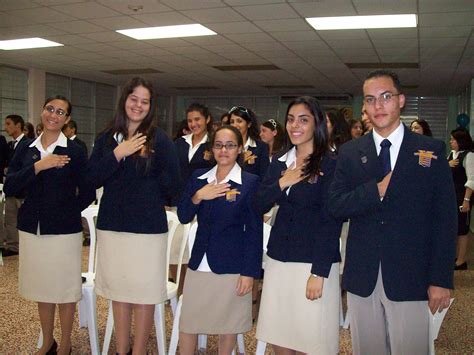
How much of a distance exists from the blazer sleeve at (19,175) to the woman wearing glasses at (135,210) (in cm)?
39

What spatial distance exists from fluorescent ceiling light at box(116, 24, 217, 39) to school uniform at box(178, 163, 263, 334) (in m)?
4.70

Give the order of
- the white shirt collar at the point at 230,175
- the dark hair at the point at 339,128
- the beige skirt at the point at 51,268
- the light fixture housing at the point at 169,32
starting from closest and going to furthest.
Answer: the white shirt collar at the point at 230,175 → the beige skirt at the point at 51,268 → the dark hair at the point at 339,128 → the light fixture housing at the point at 169,32

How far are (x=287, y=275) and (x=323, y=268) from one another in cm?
19

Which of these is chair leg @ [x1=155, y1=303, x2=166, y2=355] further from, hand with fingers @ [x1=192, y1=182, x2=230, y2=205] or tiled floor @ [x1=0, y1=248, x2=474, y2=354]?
hand with fingers @ [x1=192, y1=182, x2=230, y2=205]

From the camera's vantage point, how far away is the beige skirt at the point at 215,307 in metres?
2.38

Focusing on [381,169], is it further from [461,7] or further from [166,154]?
[461,7]

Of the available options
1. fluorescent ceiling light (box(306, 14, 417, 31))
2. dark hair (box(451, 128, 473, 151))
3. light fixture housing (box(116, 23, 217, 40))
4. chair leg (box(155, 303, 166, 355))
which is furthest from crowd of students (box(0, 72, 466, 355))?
light fixture housing (box(116, 23, 217, 40))

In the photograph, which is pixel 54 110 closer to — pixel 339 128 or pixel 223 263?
pixel 223 263

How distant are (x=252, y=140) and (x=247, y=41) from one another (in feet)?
11.9

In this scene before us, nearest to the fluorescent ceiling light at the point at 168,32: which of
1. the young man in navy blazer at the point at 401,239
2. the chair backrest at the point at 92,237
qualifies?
the chair backrest at the point at 92,237

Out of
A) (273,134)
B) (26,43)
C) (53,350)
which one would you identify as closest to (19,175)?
(53,350)

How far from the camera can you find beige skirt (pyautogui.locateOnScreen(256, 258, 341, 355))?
84.5 inches

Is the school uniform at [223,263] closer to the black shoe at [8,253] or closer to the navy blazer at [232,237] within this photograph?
the navy blazer at [232,237]

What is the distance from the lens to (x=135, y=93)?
253 cm
